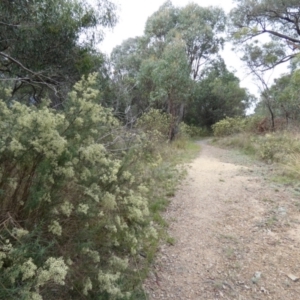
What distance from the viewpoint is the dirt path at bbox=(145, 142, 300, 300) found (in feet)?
8.32

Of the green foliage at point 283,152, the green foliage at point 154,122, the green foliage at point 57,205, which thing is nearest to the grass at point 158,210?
the green foliage at point 57,205

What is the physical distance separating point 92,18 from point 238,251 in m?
5.60

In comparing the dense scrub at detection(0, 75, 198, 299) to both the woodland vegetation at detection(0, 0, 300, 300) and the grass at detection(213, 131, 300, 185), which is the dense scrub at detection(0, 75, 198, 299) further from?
the grass at detection(213, 131, 300, 185)

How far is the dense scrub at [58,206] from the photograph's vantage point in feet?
4.64

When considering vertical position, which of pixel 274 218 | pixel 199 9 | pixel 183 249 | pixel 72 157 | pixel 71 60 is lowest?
pixel 183 249

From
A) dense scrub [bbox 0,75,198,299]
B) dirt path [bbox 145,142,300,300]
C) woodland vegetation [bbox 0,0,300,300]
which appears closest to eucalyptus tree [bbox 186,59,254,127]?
woodland vegetation [bbox 0,0,300,300]

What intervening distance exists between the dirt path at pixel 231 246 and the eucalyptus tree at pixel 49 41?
9.64ft

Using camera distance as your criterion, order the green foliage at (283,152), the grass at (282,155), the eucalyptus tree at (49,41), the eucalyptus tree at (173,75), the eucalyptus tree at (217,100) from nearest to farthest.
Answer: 1. the eucalyptus tree at (49,41)
2. the grass at (282,155)
3. the green foliage at (283,152)
4. the eucalyptus tree at (173,75)
5. the eucalyptus tree at (217,100)

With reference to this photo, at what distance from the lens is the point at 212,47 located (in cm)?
1770

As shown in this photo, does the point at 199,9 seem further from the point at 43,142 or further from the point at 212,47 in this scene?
the point at 43,142

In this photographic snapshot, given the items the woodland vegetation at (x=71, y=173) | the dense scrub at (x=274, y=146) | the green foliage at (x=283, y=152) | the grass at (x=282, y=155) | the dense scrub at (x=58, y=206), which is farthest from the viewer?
the dense scrub at (x=274, y=146)

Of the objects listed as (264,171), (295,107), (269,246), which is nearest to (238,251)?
(269,246)

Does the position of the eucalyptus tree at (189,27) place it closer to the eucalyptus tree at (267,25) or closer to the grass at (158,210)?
the eucalyptus tree at (267,25)

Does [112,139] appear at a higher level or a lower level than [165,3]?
lower
